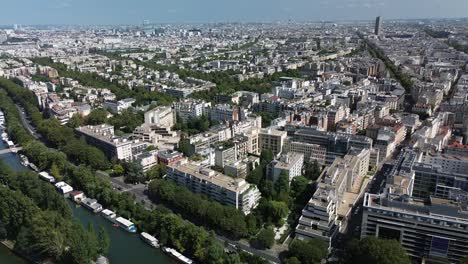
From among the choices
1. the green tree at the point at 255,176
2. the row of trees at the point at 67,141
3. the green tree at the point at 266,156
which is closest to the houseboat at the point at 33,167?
the row of trees at the point at 67,141

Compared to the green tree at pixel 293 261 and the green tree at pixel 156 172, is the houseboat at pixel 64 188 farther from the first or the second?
the green tree at pixel 293 261

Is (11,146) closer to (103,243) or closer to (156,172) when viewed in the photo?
(156,172)

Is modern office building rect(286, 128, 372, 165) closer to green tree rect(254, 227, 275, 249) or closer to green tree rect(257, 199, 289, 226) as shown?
green tree rect(257, 199, 289, 226)

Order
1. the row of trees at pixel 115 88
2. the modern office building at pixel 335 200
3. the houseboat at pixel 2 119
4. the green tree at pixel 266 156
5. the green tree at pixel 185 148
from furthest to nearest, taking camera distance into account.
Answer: the row of trees at pixel 115 88 → the houseboat at pixel 2 119 → the green tree at pixel 185 148 → the green tree at pixel 266 156 → the modern office building at pixel 335 200

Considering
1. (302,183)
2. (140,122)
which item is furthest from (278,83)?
(302,183)

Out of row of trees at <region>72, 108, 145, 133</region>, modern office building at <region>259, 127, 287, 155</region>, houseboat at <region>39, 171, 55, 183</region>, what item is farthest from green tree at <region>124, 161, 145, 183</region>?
row of trees at <region>72, 108, 145, 133</region>

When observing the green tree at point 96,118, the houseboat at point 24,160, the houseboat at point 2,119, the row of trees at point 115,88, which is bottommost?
the houseboat at point 24,160

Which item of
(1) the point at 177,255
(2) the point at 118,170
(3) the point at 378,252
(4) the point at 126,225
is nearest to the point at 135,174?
(2) the point at 118,170
